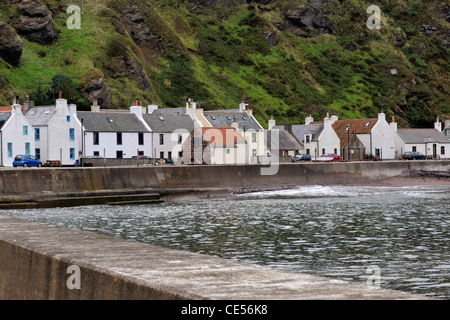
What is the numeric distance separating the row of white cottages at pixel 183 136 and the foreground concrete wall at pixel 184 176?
1627 centimetres

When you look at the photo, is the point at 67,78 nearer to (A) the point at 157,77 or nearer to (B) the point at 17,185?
(A) the point at 157,77

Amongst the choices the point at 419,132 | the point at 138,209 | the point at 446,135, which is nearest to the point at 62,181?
the point at 138,209

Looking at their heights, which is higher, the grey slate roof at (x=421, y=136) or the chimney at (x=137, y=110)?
the chimney at (x=137, y=110)

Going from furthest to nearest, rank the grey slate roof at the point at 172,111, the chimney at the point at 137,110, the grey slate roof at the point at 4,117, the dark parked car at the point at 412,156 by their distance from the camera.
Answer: the dark parked car at the point at 412,156, the grey slate roof at the point at 172,111, the chimney at the point at 137,110, the grey slate roof at the point at 4,117

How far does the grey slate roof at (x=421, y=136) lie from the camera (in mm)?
121312

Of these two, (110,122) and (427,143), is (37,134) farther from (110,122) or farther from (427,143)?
(427,143)

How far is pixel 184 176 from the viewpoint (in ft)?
220

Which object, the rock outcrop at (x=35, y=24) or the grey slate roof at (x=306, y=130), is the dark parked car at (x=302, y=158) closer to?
the grey slate roof at (x=306, y=130)

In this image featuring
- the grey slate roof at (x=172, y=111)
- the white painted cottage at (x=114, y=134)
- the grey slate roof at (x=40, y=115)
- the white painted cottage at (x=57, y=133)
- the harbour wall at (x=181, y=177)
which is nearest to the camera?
the harbour wall at (x=181, y=177)

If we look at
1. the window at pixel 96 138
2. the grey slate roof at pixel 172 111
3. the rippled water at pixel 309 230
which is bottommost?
the rippled water at pixel 309 230

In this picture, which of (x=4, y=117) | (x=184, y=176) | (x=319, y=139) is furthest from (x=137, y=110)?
(x=319, y=139)

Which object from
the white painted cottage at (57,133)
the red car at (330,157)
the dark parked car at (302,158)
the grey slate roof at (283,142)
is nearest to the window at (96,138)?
the white painted cottage at (57,133)

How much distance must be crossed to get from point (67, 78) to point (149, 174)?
58533mm

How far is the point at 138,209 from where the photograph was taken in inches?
2062
